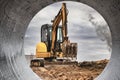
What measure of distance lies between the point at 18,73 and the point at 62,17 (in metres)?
9.46

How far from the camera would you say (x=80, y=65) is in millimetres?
15469

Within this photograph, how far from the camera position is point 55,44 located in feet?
51.5

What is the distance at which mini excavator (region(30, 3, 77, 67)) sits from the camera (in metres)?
14.5

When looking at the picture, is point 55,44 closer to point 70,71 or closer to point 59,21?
point 59,21

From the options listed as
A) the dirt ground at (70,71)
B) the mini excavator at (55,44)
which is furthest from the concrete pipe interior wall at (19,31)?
the mini excavator at (55,44)

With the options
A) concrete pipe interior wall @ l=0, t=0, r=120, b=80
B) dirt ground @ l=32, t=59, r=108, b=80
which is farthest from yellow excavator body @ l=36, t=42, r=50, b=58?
concrete pipe interior wall @ l=0, t=0, r=120, b=80

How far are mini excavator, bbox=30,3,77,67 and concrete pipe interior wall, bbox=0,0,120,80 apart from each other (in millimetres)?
8094

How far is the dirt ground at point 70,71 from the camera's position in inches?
472

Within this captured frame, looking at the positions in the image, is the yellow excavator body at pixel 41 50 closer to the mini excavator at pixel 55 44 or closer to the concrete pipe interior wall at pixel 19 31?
the mini excavator at pixel 55 44

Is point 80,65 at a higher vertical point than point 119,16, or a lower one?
lower

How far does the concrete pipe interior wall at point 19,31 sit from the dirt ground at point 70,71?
18.4 feet

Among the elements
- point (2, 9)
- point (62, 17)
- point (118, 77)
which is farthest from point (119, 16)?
point (62, 17)

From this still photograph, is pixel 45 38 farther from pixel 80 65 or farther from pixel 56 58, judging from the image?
pixel 80 65

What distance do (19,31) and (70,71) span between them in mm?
8255
